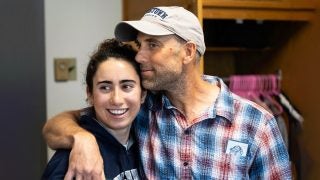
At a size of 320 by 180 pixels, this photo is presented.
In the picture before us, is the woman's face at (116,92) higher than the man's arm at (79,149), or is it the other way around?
the woman's face at (116,92)

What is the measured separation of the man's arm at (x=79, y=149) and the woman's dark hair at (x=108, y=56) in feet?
0.47

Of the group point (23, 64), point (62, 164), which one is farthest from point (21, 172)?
point (62, 164)

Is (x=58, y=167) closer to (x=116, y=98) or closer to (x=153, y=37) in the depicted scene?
(x=116, y=98)

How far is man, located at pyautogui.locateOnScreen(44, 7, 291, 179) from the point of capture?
140cm

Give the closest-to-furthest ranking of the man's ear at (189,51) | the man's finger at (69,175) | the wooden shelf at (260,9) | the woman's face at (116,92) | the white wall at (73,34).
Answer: the man's finger at (69,175), the woman's face at (116,92), the man's ear at (189,51), the wooden shelf at (260,9), the white wall at (73,34)

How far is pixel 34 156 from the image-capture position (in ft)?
6.34

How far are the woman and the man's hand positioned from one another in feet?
0.16

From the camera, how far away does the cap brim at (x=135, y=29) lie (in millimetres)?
1357

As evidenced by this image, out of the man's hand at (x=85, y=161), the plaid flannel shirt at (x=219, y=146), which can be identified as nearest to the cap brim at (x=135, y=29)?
the plaid flannel shirt at (x=219, y=146)

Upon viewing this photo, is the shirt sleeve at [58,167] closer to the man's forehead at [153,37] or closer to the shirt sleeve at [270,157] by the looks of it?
the man's forehead at [153,37]

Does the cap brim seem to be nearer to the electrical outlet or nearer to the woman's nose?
the woman's nose

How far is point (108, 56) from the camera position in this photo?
1.34 meters

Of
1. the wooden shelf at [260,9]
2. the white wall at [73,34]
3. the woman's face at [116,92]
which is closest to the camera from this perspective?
the woman's face at [116,92]

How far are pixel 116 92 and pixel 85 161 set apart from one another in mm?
216
